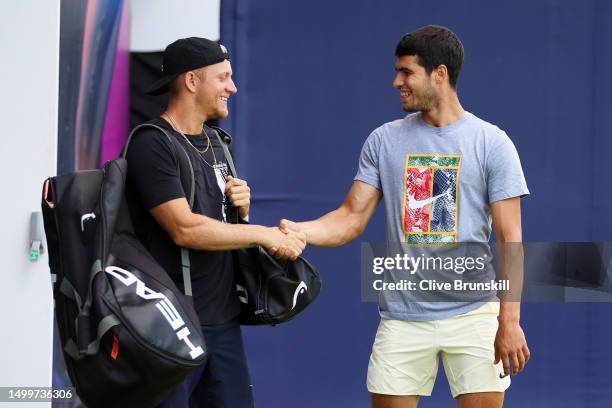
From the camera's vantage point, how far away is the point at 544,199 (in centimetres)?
570

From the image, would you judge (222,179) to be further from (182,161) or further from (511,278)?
(511,278)

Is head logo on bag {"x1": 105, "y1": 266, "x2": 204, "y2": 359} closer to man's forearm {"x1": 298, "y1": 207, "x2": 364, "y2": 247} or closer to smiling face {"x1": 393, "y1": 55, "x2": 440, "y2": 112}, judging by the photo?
man's forearm {"x1": 298, "y1": 207, "x2": 364, "y2": 247}

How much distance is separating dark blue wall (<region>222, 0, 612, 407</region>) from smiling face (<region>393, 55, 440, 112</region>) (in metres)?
1.42

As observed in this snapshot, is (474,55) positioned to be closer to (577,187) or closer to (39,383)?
(577,187)

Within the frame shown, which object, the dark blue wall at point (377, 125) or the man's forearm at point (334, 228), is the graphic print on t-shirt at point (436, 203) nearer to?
the man's forearm at point (334, 228)

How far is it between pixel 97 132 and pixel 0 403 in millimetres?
1348

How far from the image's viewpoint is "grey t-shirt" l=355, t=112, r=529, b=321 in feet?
13.4

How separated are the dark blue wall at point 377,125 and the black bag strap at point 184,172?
72.5 inches

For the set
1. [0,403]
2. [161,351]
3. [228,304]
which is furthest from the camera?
[0,403]

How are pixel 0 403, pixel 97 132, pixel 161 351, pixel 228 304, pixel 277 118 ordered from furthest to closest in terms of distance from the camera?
pixel 277 118, pixel 97 132, pixel 0 403, pixel 228 304, pixel 161 351

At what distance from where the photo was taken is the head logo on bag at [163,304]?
11.3 feet

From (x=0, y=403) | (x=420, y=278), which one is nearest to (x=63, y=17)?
(x=0, y=403)

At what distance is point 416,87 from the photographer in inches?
165

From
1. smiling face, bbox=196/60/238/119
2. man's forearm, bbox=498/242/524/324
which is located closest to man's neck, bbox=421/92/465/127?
man's forearm, bbox=498/242/524/324
